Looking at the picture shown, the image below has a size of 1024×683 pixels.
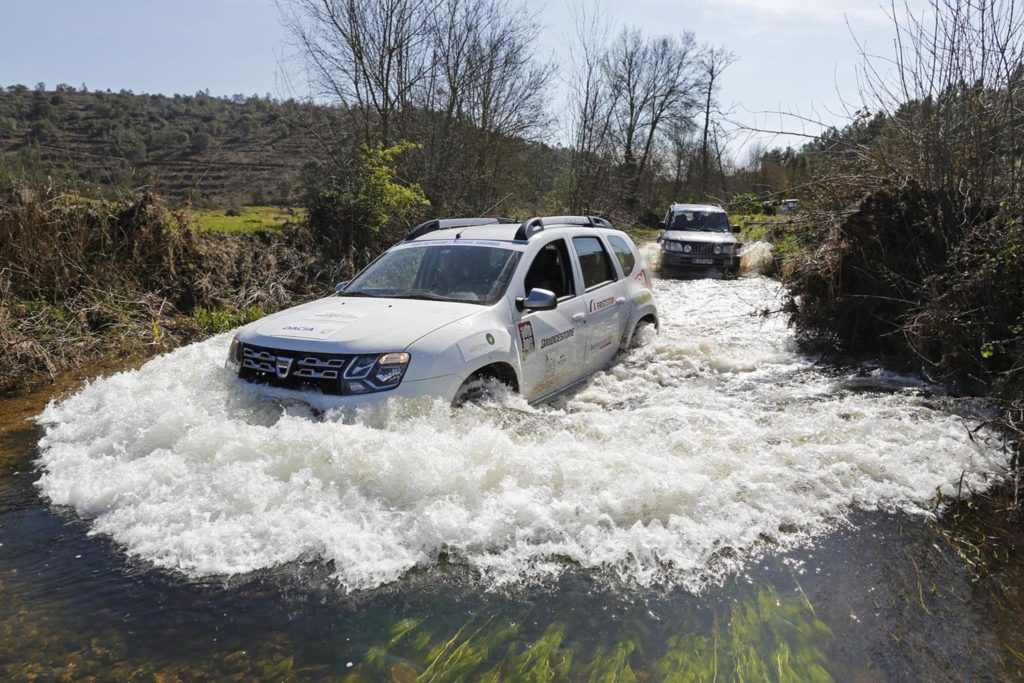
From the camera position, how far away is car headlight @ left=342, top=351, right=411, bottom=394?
184 inches

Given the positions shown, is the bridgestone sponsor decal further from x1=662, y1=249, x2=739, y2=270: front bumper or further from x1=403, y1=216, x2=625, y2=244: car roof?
x1=662, y1=249, x2=739, y2=270: front bumper

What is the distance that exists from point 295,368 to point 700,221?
15.9 meters

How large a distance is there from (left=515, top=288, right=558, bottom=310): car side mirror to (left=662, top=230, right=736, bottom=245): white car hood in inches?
491

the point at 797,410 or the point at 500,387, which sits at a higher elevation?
the point at 500,387

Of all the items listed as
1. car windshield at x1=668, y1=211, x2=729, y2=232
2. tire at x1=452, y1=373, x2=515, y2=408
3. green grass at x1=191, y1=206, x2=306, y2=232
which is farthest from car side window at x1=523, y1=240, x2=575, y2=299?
car windshield at x1=668, y1=211, x2=729, y2=232

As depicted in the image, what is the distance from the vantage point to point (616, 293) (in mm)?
7441

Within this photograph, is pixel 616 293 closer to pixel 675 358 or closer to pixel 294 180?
pixel 675 358

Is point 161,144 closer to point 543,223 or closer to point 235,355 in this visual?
point 543,223

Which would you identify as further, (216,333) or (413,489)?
(216,333)

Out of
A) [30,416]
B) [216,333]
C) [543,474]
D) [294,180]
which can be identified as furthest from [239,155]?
[543,474]

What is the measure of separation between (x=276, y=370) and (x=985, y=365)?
617 centimetres

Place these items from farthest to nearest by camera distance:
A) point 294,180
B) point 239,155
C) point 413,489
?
point 239,155 < point 294,180 < point 413,489

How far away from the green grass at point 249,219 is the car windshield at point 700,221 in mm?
9974

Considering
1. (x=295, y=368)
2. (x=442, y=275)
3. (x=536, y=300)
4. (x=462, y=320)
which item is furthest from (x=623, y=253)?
(x=295, y=368)
